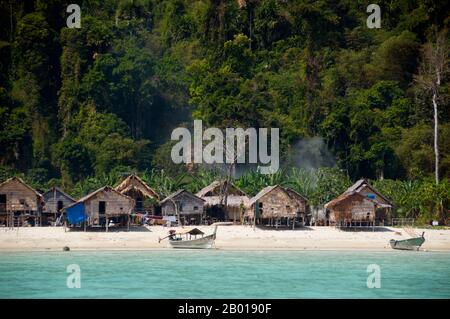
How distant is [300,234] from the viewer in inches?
1969

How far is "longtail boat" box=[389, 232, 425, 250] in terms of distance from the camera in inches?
1869

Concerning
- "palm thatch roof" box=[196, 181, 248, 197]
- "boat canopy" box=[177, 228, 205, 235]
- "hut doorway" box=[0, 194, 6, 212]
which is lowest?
"boat canopy" box=[177, 228, 205, 235]

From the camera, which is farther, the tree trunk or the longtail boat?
the tree trunk

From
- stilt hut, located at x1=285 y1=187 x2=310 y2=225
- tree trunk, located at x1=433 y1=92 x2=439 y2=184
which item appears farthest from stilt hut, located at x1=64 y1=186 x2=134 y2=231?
tree trunk, located at x1=433 y1=92 x2=439 y2=184

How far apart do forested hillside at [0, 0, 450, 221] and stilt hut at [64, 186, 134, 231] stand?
439 inches

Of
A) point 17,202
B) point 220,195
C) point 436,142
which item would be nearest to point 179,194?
point 220,195

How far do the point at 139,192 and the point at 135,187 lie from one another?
0.36 meters

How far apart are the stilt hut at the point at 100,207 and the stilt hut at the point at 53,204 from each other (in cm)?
251

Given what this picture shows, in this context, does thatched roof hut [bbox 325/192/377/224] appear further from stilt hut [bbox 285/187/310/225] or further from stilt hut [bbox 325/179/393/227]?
stilt hut [bbox 285/187/310/225]

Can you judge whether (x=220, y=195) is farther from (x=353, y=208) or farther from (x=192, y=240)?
(x=192, y=240)

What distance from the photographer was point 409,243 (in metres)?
47.6
